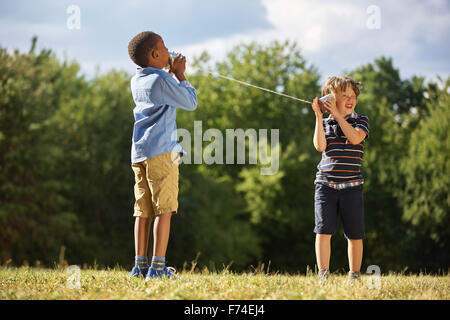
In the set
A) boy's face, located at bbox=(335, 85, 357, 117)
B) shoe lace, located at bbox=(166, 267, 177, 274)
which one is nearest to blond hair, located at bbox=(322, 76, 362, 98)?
boy's face, located at bbox=(335, 85, 357, 117)

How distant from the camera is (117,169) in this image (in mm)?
25484

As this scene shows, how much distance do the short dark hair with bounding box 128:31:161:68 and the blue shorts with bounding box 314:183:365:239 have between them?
1.85 meters

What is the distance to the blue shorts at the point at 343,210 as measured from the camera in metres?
4.11

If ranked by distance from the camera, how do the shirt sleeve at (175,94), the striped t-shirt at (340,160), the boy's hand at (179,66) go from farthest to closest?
the boy's hand at (179,66) < the striped t-shirt at (340,160) < the shirt sleeve at (175,94)

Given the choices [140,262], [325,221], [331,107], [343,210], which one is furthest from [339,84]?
[140,262]

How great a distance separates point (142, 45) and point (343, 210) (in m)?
2.15

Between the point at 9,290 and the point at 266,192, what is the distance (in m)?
26.0

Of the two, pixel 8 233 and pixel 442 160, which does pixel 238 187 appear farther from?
pixel 8 233

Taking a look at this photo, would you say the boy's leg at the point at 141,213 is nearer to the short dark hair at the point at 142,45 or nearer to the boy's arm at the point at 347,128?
the short dark hair at the point at 142,45

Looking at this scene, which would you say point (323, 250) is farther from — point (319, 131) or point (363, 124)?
A: point (363, 124)

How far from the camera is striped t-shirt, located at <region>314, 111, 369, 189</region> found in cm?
412

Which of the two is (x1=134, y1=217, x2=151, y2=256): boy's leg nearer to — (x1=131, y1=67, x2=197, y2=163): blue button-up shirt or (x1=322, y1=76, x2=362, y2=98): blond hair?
(x1=131, y1=67, x2=197, y2=163): blue button-up shirt

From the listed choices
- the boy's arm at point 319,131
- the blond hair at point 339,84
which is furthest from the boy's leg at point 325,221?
the blond hair at point 339,84

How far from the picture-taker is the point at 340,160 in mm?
4152
